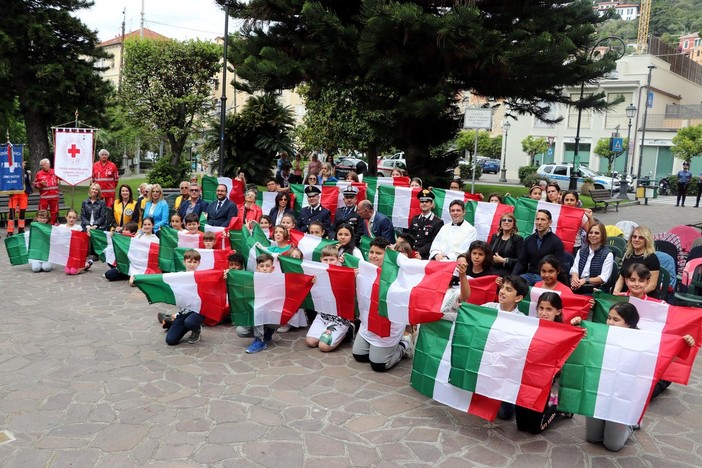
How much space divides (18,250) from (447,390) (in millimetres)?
9305

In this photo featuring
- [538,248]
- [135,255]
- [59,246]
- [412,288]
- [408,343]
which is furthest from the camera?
[59,246]

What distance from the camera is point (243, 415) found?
5.34 metres

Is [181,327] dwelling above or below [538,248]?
below

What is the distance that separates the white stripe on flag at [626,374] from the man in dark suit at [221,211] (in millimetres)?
7888

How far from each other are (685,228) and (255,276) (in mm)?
7817

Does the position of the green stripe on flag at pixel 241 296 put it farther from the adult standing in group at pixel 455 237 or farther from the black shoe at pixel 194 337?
the adult standing in group at pixel 455 237

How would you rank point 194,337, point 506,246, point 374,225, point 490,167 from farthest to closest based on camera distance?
point 490,167 < point 374,225 < point 506,246 < point 194,337

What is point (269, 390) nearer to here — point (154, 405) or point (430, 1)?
point (154, 405)

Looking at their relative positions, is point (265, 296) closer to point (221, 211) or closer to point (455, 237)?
point (455, 237)

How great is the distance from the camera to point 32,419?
17.0 feet

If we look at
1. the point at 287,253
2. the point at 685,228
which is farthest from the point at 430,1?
the point at 287,253

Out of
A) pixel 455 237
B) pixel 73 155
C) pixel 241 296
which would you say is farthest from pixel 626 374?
pixel 73 155

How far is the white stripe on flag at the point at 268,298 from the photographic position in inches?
277

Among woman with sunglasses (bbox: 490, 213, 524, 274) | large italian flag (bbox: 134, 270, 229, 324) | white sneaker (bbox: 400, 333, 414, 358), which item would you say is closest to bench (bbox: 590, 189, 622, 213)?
woman with sunglasses (bbox: 490, 213, 524, 274)
